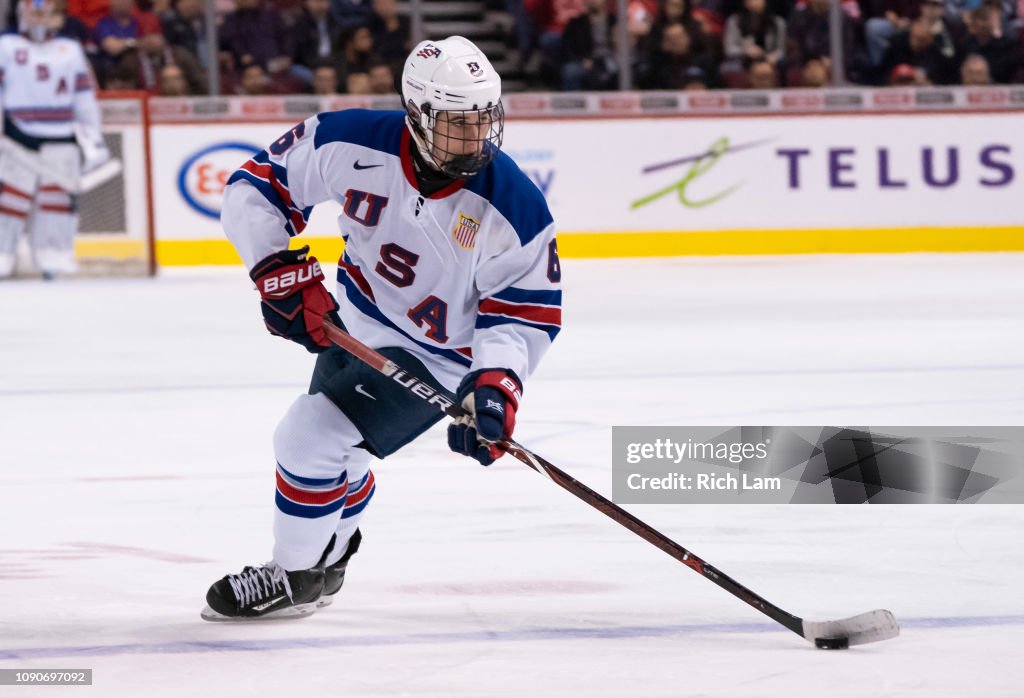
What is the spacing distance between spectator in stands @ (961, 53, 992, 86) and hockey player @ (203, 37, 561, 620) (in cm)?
840

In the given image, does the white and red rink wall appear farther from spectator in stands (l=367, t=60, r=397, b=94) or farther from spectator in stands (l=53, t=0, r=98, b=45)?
spectator in stands (l=53, t=0, r=98, b=45)

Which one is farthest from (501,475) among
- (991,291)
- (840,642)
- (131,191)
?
(131,191)

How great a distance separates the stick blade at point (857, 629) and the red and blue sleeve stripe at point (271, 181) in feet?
3.75

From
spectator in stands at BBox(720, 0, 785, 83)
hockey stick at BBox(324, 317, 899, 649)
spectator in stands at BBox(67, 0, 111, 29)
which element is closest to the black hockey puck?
hockey stick at BBox(324, 317, 899, 649)

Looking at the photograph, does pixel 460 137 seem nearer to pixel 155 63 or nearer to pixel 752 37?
pixel 155 63

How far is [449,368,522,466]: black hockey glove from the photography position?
2.97m

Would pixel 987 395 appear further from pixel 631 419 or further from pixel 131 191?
pixel 131 191

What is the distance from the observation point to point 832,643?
292cm

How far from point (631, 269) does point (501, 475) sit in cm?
592

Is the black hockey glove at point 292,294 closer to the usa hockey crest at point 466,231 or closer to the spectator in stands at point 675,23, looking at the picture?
the usa hockey crest at point 466,231

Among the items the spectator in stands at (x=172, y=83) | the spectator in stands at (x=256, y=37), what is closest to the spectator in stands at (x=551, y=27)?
the spectator in stands at (x=256, y=37)

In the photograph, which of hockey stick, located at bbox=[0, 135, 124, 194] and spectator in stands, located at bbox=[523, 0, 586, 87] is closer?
hockey stick, located at bbox=[0, 135, 124, 194]

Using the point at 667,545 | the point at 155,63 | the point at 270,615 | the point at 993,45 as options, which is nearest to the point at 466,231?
the point at 667,545

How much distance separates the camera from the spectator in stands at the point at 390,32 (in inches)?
440
